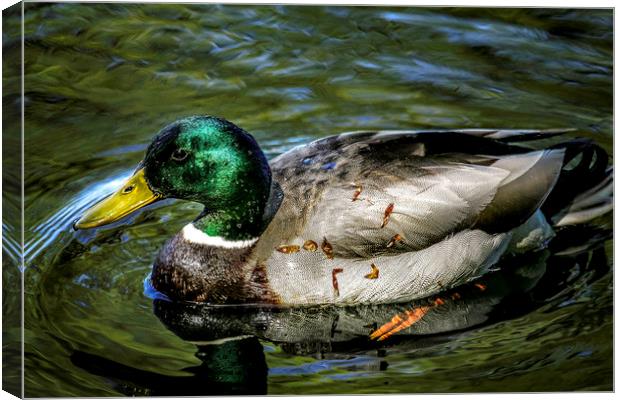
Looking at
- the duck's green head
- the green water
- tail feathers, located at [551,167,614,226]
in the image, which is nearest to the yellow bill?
the duck's green head

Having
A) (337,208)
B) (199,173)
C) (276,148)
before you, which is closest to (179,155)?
(199,173)

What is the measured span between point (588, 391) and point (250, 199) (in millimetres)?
2082

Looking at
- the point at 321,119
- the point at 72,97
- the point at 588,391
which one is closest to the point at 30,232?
the point at 72,97

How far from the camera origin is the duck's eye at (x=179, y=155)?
24.5 ft

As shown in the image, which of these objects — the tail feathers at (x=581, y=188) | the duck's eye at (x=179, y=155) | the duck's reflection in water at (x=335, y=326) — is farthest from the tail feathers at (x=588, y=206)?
the duck's eye at (x=179, y=155)

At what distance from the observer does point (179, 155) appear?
749 cm

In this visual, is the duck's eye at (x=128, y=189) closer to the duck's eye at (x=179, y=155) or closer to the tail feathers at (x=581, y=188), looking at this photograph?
the duck's eye at (x=179, y=155)

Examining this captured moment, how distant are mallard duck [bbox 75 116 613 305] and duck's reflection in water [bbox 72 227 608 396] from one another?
3.5 inches

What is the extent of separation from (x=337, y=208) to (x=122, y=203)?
1.16 metres

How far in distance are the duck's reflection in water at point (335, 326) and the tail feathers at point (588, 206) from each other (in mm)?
210

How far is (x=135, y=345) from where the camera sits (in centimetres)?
732

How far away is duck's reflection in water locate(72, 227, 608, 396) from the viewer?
23.2 ft

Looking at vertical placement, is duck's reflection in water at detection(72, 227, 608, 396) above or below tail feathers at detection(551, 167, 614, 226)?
below

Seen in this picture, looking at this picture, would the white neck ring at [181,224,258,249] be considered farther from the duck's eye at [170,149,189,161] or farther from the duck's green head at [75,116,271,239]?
the duck's eye at [170,149,189,161]
